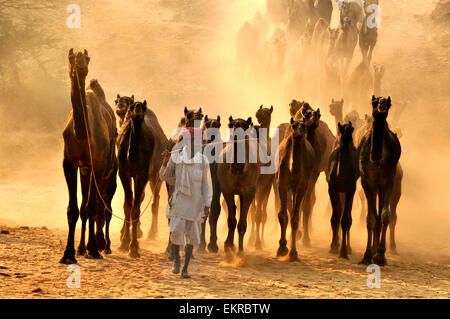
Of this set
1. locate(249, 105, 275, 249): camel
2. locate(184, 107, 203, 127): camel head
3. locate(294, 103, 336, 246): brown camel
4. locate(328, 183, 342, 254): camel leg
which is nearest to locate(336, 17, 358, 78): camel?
locate(294, 103, 336, 246): brown camel

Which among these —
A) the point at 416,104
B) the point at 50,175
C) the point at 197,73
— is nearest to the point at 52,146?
the point at 50,175

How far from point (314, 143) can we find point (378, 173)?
2.03 metres

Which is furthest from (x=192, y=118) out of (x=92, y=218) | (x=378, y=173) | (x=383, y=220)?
(x=383, y=220)

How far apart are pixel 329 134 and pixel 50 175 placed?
45.7 ft

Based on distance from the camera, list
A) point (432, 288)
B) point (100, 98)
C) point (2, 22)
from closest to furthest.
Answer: point (432, 288) < point (100, 98) < point (2, 22)

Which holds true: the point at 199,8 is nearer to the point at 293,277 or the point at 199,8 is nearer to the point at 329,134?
the point at 329,134

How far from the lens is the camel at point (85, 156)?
10.3 metres

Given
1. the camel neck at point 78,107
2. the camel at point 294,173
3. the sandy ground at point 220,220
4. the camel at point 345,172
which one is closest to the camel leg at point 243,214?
the sandy ground at point 220,220

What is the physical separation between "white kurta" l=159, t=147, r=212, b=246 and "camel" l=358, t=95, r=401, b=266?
364cm

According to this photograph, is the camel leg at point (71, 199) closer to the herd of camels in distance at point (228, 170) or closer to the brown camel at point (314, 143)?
the herd of camels in distance at point (228, 170)

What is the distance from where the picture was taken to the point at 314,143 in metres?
13.3

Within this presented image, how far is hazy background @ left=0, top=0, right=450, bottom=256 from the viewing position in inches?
796

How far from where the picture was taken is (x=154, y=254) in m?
11.6

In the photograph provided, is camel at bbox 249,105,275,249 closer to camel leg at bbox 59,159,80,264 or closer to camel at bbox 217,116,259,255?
camel at bbox 217,116,259,255
